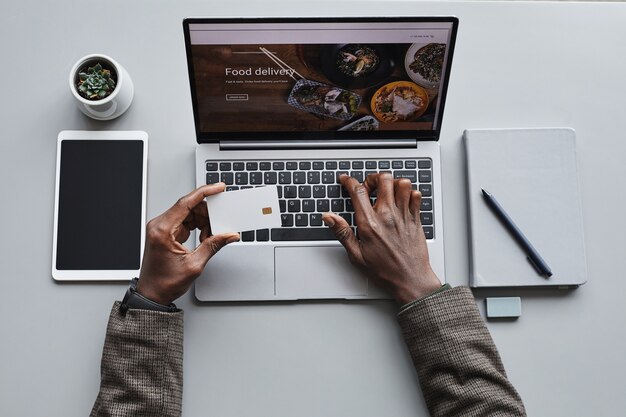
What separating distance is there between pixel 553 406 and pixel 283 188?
0.56m

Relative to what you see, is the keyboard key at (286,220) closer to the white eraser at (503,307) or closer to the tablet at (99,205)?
the tablet at (99,205)

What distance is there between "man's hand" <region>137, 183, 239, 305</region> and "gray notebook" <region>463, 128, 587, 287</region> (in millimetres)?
399

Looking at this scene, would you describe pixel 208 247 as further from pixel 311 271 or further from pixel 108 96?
pixel 108 96

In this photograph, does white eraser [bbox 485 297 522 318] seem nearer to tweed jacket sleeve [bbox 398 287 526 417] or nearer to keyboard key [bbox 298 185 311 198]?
tweed jacket sleeve [bbox 398 287 526 417]

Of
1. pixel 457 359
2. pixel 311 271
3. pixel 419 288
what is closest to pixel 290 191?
pixel 311 271

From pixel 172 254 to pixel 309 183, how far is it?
24 cm

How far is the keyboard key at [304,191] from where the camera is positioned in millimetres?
872

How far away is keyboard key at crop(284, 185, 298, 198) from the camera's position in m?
0.87

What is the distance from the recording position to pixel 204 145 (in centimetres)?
88

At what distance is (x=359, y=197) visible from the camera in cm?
85

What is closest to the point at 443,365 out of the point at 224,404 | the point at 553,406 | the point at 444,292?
the point at 444,292

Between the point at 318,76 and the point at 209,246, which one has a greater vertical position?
the point at 318,76

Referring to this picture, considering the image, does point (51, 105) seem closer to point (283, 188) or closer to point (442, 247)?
point (283, 188)

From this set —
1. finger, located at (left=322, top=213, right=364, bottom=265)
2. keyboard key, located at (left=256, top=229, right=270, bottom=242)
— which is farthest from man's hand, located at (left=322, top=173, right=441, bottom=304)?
keyboard key, located at (left=256, top=229, right=270, bottom=242)
